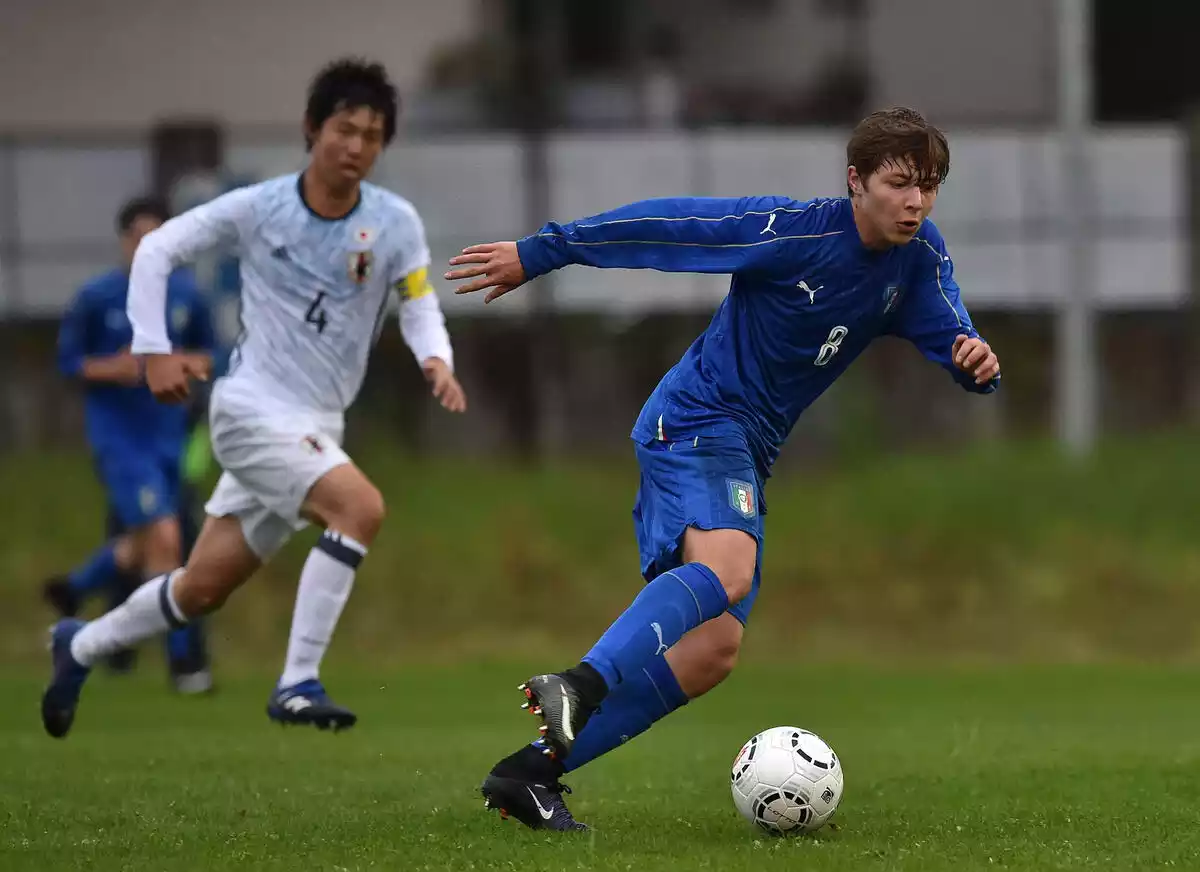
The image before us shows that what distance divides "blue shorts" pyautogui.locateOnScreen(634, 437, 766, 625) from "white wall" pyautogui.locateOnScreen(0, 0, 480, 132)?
15953mm

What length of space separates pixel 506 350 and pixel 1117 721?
9462 millimetres

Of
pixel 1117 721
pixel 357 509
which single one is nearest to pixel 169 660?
pixel 357 509

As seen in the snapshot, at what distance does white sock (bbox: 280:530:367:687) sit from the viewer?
291 inches

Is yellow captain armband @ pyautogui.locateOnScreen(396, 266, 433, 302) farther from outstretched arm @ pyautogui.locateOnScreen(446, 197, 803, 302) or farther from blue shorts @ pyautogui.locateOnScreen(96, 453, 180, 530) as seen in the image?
blue shorts @ pyautogui.locateOnScreen(96, 453, 180, 530)

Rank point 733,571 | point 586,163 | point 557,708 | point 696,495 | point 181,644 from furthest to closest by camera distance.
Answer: point 586,163, point 181,644, point 696,495, point 733,571, point 557,708

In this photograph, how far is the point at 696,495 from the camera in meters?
5.65

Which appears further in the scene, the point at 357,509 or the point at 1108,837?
the point at 357,509

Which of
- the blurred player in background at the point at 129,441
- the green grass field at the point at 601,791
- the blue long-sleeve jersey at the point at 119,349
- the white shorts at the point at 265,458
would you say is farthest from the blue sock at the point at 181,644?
the white shorts at the point at 265,458

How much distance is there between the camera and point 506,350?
18.8 metres

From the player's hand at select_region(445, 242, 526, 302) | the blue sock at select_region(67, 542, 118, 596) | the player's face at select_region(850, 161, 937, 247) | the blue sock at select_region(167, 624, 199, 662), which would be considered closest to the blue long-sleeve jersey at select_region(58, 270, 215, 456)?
the blue sock at select_region(67, 542, 118, 596)

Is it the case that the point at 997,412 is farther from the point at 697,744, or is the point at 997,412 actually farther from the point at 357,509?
the point at 357,509

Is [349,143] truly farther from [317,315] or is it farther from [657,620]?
[657,620]

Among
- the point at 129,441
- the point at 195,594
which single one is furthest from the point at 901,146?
the point at 129,441

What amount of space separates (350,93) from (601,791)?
286 centimetres
